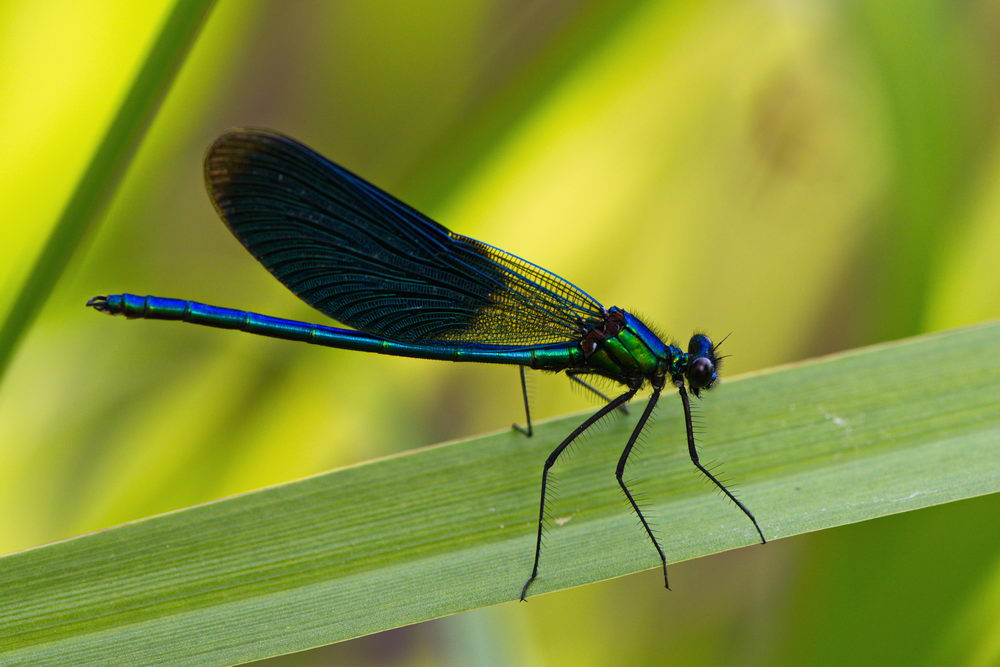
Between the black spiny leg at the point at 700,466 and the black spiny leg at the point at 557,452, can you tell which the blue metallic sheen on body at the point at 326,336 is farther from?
the black spiny leg at the point at 700,466

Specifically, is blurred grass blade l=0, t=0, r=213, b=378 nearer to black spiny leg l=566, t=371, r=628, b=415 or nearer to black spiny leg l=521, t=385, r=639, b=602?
black spiny leg l=521, t=385, r=639, b=602

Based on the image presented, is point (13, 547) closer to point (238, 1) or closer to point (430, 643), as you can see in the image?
point (430, 643)

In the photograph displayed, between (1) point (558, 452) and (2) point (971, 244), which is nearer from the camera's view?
(1) point (558, 452)

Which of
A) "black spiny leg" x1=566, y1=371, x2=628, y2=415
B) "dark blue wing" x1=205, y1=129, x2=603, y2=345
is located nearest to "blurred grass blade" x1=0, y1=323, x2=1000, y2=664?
"black spiny leg" x1=566, y1=371, x2=628, y2=415

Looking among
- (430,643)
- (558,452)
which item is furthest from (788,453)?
(430,643)

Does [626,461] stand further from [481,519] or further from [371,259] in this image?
[371,259]

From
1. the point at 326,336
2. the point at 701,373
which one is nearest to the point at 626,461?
the point at 701,373

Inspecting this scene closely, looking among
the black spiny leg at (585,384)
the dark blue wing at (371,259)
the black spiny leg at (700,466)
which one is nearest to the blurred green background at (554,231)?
the black spiny leg at (700,466)

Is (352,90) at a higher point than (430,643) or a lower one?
higher
